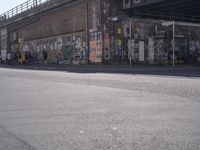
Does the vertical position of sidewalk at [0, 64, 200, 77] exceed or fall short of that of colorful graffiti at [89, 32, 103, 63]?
it falls short

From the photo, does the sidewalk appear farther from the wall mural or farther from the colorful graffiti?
the wall mural

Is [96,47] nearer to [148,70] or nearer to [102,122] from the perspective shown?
[148,70]

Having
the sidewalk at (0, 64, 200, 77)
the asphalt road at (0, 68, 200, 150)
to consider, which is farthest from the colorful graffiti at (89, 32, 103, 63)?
the asphalt road at (0, 68, 200, 150)

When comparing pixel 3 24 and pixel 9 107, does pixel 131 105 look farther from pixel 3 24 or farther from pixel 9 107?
Result: pixel 3 24

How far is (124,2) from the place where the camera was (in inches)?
1330

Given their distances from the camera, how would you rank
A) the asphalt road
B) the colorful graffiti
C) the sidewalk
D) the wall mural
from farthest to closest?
the wall mural
the colorful graffiti
the sidewalk
the asphalt road

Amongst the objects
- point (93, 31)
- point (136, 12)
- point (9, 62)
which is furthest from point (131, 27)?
point (9, 62)

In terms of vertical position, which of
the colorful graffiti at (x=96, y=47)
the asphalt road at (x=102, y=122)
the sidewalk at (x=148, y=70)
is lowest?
the asphalt road at (x=102, y=122)

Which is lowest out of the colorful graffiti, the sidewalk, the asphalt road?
the asphalt road

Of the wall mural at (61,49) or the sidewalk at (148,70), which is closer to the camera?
the sidewalk at (148,70)

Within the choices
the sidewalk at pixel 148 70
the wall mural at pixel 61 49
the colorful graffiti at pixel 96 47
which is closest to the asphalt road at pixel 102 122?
the sidewalk at pixel 148 70

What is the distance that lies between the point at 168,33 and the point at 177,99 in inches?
1140

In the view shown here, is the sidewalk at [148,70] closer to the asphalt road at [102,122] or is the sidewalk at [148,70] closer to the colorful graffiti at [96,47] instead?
the colorful graffiti at [96,47]

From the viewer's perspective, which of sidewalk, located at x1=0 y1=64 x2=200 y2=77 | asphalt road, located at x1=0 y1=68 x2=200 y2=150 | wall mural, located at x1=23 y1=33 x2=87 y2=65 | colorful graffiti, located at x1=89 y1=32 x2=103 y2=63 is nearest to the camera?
asphalt road, located at x1=0 y1=68 x2=200 y2=150
